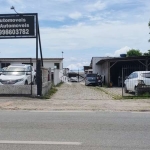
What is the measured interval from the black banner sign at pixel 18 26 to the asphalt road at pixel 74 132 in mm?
9055

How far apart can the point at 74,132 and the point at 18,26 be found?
12.1 m

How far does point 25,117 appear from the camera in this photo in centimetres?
1065

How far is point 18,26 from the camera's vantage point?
1875 centimetres

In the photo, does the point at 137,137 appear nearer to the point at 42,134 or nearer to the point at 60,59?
the point at 42,134

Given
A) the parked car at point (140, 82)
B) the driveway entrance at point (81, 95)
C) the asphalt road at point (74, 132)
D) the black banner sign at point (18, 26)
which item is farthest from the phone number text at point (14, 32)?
the asphalt road at point (74, 132)

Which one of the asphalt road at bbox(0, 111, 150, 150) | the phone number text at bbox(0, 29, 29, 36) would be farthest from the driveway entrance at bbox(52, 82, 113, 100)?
the asphalt road at bbox(0, 111, 150, 150)

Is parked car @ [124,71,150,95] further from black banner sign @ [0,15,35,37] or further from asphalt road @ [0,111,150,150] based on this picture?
asphalt road @ [0,111,150,150]

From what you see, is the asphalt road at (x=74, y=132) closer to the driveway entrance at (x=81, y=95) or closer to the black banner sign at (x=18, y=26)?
the driveway entrance at (x=81, y=95)

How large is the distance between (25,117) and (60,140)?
385 centimetres

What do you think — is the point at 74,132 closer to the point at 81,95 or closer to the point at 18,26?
the point at 18,26

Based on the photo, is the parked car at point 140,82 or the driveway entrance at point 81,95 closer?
the driveway entrance at point 81,95

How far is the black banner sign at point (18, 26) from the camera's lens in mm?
18703

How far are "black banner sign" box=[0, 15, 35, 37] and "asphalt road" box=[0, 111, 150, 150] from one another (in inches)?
356

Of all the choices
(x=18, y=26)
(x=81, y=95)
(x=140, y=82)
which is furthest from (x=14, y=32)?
(x=140, y=82)
